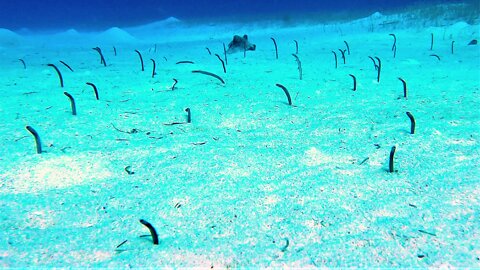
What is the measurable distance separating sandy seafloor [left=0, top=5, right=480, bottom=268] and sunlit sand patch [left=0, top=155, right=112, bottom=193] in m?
0.01

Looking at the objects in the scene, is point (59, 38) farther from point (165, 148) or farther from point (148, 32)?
point (165, 148)

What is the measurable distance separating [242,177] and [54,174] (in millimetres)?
1370

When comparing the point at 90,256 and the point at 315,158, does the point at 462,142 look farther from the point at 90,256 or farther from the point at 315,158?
the point at 90,256

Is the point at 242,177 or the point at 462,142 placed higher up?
the point at 462,142

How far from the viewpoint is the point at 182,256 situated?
1456 mm

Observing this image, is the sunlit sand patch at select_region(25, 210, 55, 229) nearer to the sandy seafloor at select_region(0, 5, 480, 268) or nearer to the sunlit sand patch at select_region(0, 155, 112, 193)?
the sandy seafloor at select_region(0, 5, 480, 268)

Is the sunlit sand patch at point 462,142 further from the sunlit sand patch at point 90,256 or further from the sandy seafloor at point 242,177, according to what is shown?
the sunlit sand patch at point 90,256

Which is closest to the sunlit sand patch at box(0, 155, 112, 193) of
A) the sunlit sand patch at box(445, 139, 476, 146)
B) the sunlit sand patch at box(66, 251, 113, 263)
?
the sunlit sand patch at box(66, 251, 113, 263)

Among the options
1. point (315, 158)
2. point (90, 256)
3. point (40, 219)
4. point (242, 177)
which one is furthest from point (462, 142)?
point (40, 219)

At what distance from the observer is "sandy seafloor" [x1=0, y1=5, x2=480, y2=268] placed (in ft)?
4.86

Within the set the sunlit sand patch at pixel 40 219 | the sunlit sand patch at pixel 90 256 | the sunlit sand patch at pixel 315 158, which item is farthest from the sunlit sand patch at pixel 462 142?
the sunlit sand patch at pixel 40 219

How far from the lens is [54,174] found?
2.16m

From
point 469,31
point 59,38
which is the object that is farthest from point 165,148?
point 59,38

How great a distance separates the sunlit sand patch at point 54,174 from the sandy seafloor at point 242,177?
1 cm
